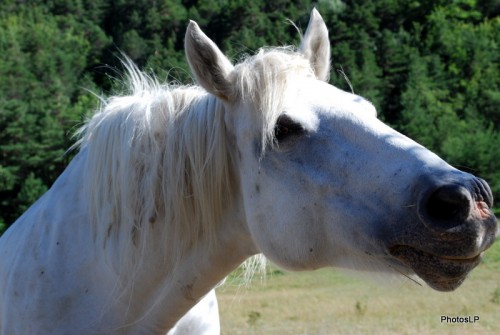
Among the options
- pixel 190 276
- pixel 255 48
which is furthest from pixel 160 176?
pixel 255 48

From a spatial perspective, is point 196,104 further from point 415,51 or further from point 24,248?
point 415,51

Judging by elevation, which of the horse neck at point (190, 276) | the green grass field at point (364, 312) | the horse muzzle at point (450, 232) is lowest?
the green grass field at point (364, 312)

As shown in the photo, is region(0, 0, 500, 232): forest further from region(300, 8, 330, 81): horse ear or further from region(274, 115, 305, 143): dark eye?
region(274, 115, 305, 143): dark eye

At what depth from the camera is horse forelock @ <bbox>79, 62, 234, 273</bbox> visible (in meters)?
3.46

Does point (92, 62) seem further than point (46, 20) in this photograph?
No

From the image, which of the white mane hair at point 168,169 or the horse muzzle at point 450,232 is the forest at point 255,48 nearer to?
the white mane hair at point 168,169

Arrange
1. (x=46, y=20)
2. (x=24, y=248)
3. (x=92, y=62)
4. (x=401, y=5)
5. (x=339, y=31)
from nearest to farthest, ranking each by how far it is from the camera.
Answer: (x=24, y=248) → (x=92, y=62) → (x=339, y=31) → (x=46, y=20) → (x=401, y=5)

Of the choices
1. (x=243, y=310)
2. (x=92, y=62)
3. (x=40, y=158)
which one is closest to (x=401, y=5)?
(x=92, y=62)

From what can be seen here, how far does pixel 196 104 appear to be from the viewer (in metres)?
3.64

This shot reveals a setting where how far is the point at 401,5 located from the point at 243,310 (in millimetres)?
75336

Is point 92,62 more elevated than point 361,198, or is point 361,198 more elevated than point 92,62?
point 361,198

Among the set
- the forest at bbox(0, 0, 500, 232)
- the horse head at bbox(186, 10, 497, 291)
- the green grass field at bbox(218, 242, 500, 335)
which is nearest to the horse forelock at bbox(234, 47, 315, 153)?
the horse head at bbox(186, 10, 497, 291)

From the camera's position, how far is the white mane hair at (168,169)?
11.3 feet

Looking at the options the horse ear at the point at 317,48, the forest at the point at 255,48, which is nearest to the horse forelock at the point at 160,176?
the horse ear at the point at 317,48
